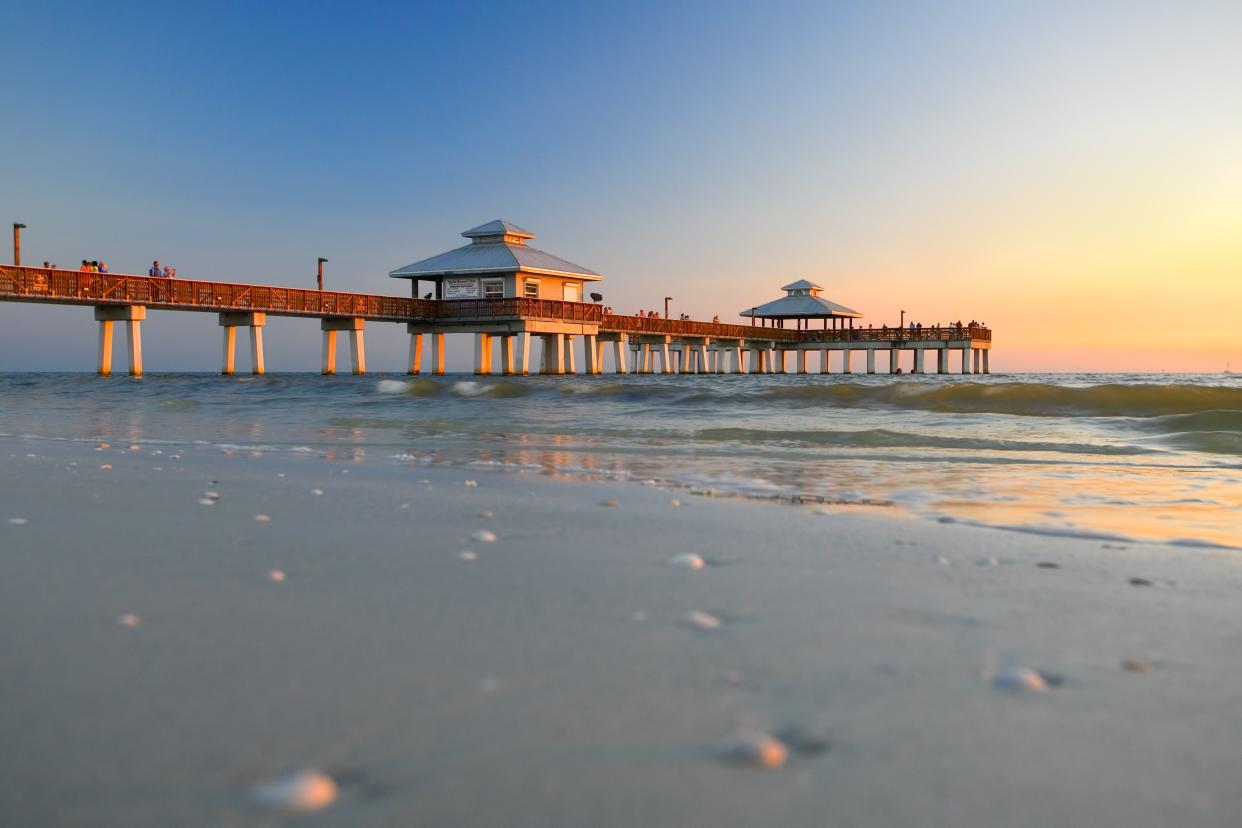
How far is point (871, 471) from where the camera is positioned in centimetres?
564

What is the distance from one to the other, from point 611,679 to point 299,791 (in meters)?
0.58

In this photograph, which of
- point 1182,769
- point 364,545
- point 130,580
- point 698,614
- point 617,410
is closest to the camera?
point 1182,769

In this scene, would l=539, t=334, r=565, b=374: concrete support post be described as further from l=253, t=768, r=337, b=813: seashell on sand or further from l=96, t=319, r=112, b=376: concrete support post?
l=253, t=768, r=337, b=813: seashell on sand

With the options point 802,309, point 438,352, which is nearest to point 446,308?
point 438,352

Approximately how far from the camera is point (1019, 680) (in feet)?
5.23

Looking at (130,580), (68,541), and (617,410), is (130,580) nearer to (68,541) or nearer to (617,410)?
(68,541)

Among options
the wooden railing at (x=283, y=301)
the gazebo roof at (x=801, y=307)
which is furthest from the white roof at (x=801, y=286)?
the wooden railing at (x=283, y=301)

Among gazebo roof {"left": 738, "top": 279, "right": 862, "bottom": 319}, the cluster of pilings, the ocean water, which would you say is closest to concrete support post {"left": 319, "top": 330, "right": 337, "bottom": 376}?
the cluster of pilings

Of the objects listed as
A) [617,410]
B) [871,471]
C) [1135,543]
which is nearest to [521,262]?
[617,410]

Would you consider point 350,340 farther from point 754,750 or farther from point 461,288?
point 754,750

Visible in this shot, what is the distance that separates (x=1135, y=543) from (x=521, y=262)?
3964cm

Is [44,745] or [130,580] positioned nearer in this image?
[44,745]

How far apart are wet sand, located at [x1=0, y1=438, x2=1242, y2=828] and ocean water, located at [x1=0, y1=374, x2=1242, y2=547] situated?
1.25 meters

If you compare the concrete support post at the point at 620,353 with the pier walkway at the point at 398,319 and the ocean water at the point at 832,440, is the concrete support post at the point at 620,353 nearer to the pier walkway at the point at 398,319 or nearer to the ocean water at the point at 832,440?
the pier walkway at the point at 398,319
